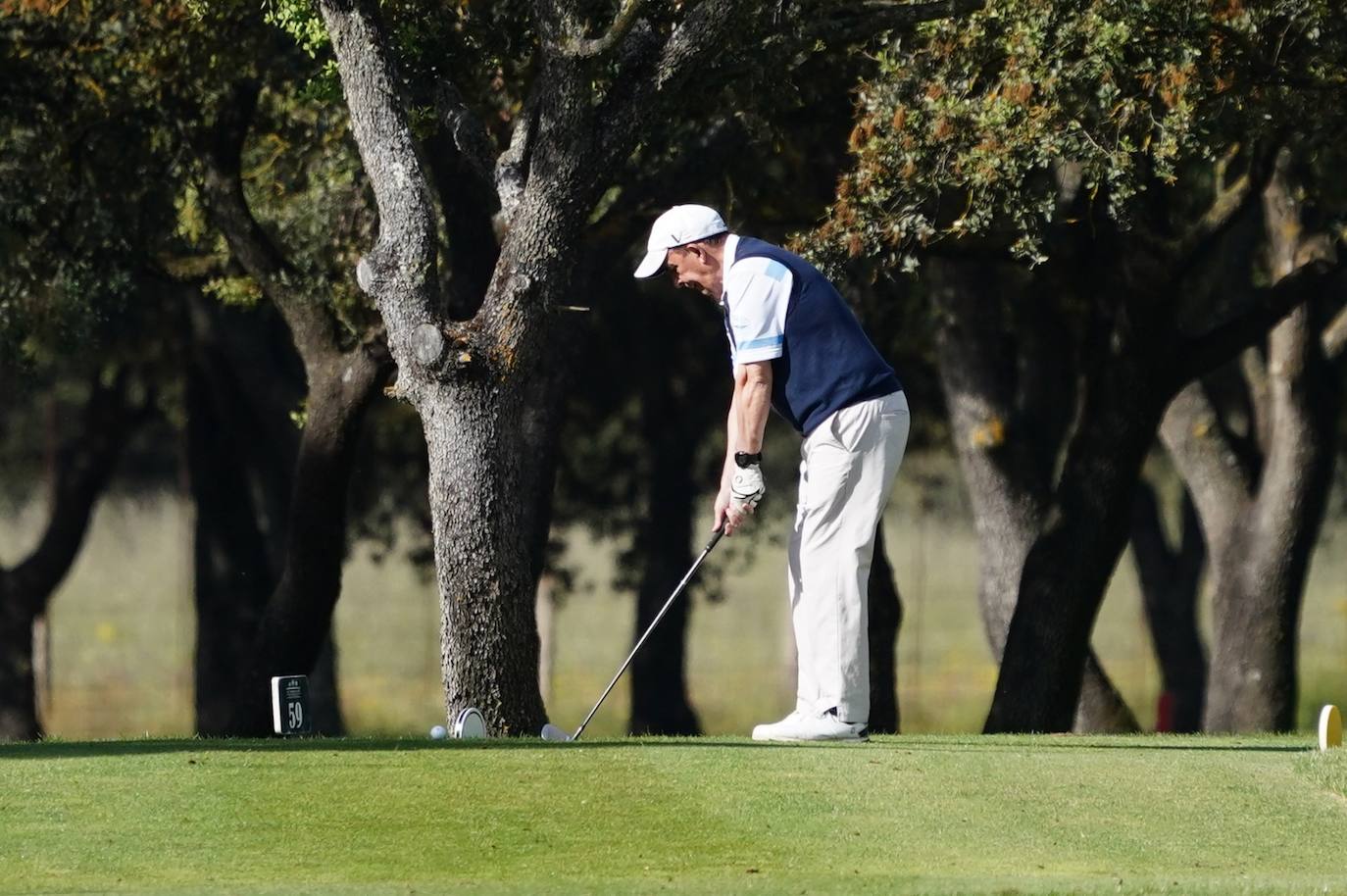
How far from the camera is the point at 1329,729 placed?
10664mm

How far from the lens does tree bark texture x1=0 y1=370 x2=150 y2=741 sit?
80.1 feet

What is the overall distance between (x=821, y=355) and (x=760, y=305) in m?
0.38

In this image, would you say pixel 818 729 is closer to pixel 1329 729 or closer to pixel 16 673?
pixel 1329 729

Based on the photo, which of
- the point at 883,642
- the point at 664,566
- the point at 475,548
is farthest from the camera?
the point at 664,566

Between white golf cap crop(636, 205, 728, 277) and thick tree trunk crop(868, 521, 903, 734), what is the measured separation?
756 cm

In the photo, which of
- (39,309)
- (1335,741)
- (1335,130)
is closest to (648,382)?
(39,309)

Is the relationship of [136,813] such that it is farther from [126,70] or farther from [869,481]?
Result: [126,70]

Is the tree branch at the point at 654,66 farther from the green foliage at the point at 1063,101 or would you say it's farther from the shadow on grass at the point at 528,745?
the shadow on grass at the point at 528,745

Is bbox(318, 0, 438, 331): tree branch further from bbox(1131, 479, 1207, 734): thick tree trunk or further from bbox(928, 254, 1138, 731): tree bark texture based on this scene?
bbox(1131, 479, 1207, 734): thick tree trunk

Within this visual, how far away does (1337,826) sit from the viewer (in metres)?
8.86

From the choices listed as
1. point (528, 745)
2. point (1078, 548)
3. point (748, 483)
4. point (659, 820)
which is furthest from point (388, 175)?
point (1078, 548)

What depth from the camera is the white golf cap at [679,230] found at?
991 centimetres

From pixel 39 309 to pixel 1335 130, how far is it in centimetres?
1033

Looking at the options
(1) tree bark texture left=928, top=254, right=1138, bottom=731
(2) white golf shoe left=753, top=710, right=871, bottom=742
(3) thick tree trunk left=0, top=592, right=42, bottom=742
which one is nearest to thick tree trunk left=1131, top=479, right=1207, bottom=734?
(1) tree bark texture left=928, top=254, right=1138, bottom=731
